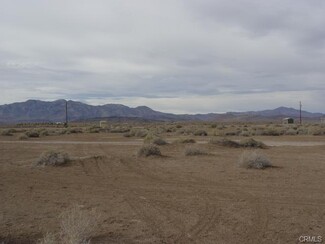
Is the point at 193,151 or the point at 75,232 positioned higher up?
the point at 193,151

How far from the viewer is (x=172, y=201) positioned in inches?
551

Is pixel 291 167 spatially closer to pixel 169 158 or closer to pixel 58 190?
pixel 169 158

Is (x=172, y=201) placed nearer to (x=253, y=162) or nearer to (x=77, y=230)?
(x=77, y=230)

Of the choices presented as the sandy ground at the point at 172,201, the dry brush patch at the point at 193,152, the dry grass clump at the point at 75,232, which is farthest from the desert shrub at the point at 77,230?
the dry brush patch at the point at 193,152

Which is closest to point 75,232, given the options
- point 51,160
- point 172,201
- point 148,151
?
point 172,201

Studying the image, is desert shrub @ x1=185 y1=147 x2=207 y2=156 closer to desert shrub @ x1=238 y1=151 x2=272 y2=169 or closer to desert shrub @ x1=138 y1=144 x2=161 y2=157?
desert shrub @ x1=138 y1=144 x2=161 y2=157

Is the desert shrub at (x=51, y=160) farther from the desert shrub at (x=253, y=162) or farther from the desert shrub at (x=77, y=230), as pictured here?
the desert shrub at (x=77, y=230)

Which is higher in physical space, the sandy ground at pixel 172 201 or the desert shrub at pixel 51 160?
the desert shrub at pixel 51 160

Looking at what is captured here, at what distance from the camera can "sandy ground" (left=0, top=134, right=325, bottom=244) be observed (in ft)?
Result: 34.3

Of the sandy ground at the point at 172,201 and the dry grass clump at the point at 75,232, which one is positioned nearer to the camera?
the dry grass clump at the point at 75,232

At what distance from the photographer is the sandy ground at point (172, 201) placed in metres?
10.5

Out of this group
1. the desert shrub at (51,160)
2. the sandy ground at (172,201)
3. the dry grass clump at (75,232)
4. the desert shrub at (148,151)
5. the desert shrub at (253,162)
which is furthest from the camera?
the desert shrub at (148,151)

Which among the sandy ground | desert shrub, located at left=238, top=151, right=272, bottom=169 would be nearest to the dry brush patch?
the sandy ground

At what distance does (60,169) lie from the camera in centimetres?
2156
